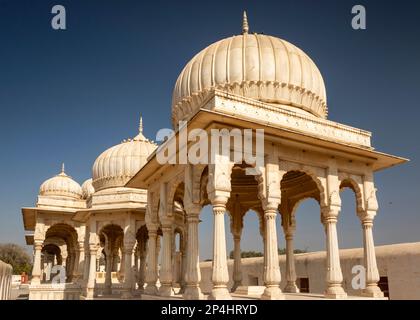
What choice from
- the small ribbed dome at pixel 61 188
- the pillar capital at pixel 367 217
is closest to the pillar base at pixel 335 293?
the pillar capital at pixel 367 217

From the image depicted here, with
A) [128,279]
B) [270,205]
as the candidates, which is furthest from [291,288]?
[128,279]

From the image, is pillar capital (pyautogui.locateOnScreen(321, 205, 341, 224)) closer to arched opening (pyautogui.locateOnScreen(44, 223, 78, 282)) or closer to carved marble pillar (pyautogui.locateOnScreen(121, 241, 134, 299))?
carved marble pillar (pyautogui.locateOnScreen(121, 241, 134, 299))

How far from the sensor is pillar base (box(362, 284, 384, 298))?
1325cm

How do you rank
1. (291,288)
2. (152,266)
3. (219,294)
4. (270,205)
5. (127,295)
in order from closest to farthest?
(219,294), (270,205), (152,266), (291,288), (127,295)

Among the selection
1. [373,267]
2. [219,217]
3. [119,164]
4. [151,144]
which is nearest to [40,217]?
[119,164]

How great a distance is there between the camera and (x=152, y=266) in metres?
16.7

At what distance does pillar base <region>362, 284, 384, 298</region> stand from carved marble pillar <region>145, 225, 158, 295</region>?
24.7 feet

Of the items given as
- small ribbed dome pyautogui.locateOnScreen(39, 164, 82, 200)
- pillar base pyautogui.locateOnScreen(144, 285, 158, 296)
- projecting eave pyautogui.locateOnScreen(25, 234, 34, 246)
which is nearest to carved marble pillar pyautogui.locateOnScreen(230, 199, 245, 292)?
pillar base pyautogui.locateOnScreen(144, 285, 158, 296)

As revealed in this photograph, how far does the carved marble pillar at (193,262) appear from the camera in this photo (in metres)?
12.3

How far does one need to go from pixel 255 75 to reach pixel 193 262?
678 centimetres

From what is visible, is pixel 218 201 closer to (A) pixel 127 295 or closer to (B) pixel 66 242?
(A) pixel 127 295

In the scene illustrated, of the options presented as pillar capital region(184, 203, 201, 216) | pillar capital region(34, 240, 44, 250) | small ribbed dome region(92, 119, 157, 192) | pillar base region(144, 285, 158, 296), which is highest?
small ribbed dome region(92, 119, 157, 192)

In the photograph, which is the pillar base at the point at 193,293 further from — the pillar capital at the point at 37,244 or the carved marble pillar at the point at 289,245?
the pillar capital at the point at 37,244

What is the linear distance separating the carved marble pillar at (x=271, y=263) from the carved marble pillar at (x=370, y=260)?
3.81 meters
